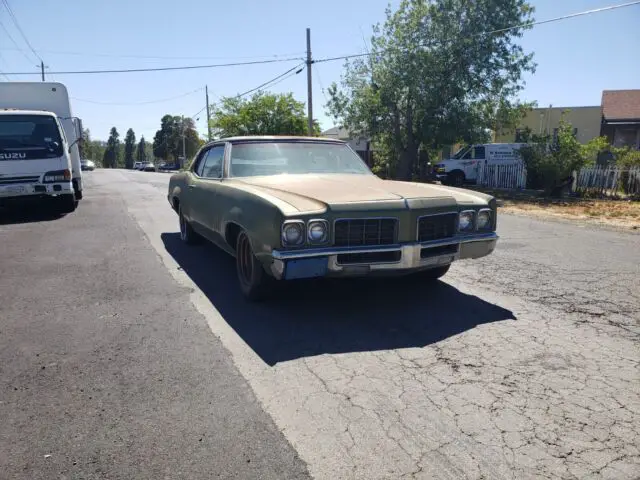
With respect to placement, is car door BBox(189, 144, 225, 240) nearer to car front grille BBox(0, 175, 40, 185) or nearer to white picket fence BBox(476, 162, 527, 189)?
car front grille BBox(0, 175, 40, 185)

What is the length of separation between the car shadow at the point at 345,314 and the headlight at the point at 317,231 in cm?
72

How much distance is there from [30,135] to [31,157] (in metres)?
0.58

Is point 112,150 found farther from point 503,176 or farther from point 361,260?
point 361,260

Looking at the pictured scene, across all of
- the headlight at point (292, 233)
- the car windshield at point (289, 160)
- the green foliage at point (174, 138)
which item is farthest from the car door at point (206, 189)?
the green foliage at point (174, 138)

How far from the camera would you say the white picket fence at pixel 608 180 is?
14.8 meters

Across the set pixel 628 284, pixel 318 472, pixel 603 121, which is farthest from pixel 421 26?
pixel 318 472

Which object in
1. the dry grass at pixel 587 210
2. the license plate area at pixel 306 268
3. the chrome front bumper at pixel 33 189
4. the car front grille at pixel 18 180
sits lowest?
the dry grass at pixel 587 210

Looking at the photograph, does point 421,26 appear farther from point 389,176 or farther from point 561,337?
point 561,337

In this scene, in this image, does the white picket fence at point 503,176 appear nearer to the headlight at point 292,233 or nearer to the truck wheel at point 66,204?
the truck wheel at point 66,204

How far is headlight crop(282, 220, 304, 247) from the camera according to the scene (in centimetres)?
374

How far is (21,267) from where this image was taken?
5906mm

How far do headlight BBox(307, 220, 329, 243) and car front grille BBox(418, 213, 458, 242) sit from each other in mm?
850

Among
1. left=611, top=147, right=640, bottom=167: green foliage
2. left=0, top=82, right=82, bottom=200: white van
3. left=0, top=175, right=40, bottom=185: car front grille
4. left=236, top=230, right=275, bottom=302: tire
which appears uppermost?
left=0, top=82, right=82, bottom=200: white van

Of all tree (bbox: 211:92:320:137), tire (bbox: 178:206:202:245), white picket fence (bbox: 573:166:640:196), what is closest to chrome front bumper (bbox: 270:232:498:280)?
tire (bbox: 178:206:202:245)
